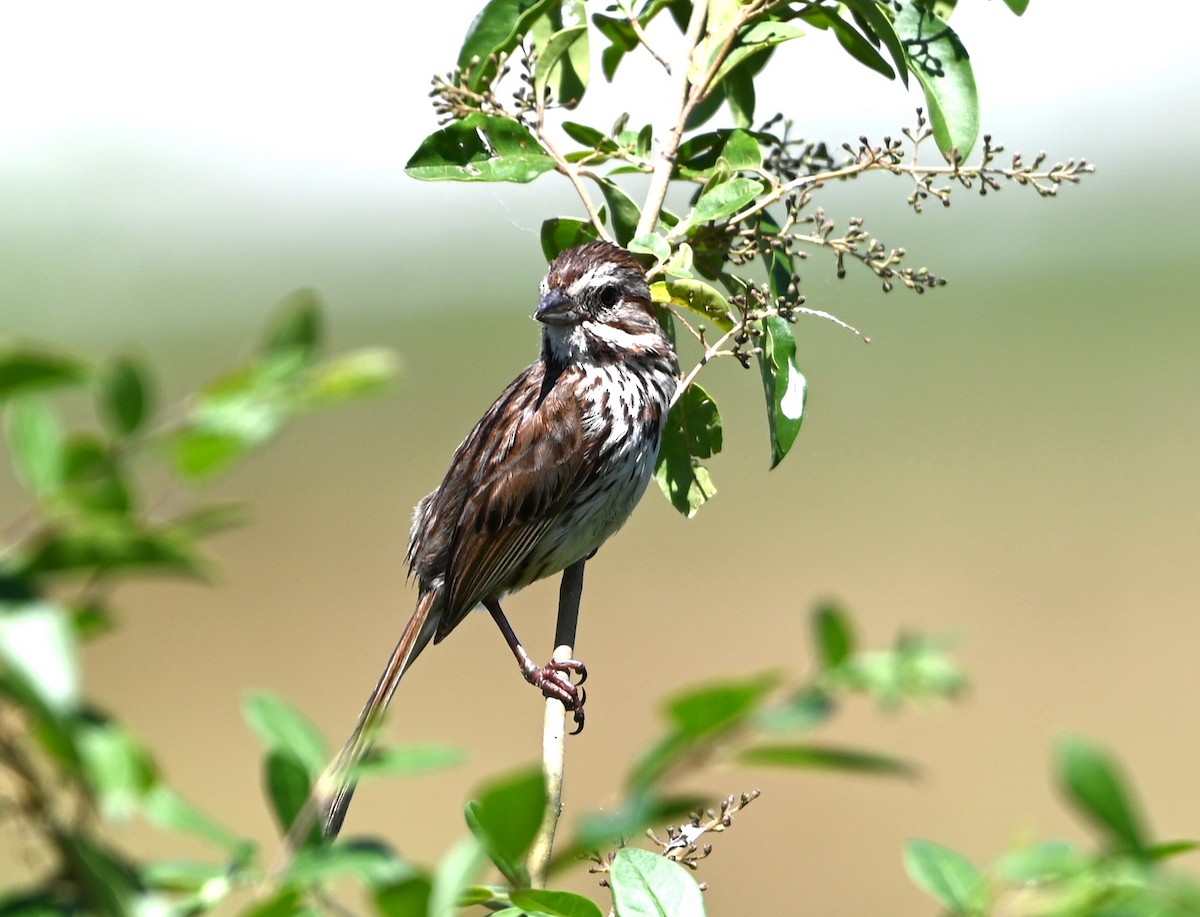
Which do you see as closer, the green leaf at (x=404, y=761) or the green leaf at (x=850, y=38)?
the green leaf at (x=404, y=761)

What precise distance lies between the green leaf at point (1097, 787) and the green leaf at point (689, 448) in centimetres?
268

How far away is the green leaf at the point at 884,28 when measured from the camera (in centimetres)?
275

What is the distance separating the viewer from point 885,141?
10.2 ft

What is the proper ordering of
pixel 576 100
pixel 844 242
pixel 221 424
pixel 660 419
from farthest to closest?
pixel 660 419 < pixel 576 100 < pixel 844 242 < pixel 221 424

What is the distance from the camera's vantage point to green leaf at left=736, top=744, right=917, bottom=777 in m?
0.83

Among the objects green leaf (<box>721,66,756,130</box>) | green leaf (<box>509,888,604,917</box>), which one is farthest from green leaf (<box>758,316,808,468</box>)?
green leaf (<box>509,888,604,917</box>)

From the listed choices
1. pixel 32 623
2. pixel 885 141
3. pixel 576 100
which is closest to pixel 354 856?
pixel 32 623

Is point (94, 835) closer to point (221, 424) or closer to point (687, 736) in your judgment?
point (221, 424)

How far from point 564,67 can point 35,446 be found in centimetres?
283

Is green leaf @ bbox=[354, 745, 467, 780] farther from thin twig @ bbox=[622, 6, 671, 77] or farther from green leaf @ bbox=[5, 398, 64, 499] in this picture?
thin twig @ bbox=[622, 6, 671, 77]

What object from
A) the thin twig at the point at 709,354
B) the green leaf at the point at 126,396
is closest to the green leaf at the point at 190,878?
the green leaf at the point at 126,396

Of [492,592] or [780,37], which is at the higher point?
[780,37]

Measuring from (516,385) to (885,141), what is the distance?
1981 millimetres

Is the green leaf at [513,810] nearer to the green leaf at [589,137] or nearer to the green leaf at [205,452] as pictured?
the green leaf at [205,452]
